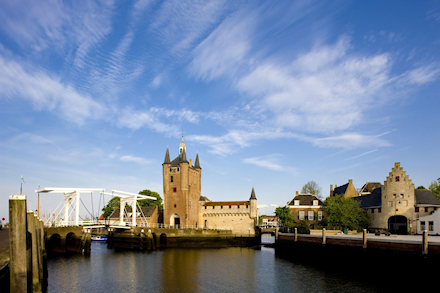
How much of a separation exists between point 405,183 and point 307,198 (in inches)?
838

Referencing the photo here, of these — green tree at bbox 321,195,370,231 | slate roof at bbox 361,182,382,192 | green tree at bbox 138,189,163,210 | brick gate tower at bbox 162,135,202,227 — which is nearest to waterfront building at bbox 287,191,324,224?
green tree at bbox 321,195,370,231

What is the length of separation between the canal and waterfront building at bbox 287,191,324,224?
24.3 m

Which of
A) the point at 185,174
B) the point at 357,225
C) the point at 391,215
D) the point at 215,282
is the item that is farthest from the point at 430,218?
the point at 185,174

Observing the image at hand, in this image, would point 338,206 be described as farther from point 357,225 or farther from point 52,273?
point 52,273

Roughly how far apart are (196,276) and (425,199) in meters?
33.6

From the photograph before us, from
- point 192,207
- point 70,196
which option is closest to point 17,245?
point 70,196

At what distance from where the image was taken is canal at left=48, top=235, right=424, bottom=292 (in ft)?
75.7

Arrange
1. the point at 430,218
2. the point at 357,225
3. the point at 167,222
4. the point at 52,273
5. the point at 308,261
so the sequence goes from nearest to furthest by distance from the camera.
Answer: the point at 52,273
the point at 308,261
the point at 430,218
the point at 357,225
the point at 167,222

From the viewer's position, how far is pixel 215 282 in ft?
82.6

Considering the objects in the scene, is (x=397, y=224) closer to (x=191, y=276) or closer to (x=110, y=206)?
(x=191, y=276)

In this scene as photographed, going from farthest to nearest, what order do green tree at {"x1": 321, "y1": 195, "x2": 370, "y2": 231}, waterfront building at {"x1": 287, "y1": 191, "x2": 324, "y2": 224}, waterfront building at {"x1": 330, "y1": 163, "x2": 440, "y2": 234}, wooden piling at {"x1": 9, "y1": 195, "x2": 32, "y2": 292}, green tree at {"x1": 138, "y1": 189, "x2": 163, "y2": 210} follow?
green tree at {"x1": 138, "y1": 189, "x2": 163, "y2": 210} → waterfront building at {"x1": 287, "y1": 191, "x2": 324, "y2": 224} → green tree at {"x1": 321, "y1": 195, "x2": 370, "y2": 231} → waterfront building at {"x1": 330, "y1": 163, "x2": 440, "y2": 234} → wooden piling at {"x1": 9, "y1": 195, "x2": 32, "y2": 292}

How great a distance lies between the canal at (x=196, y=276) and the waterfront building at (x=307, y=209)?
2434 centimetres

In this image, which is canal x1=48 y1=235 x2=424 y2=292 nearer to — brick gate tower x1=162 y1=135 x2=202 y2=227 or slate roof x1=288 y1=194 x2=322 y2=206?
slate roof x1=288 y1=194 x2=322 y2=206

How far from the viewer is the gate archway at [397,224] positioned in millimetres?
43469
